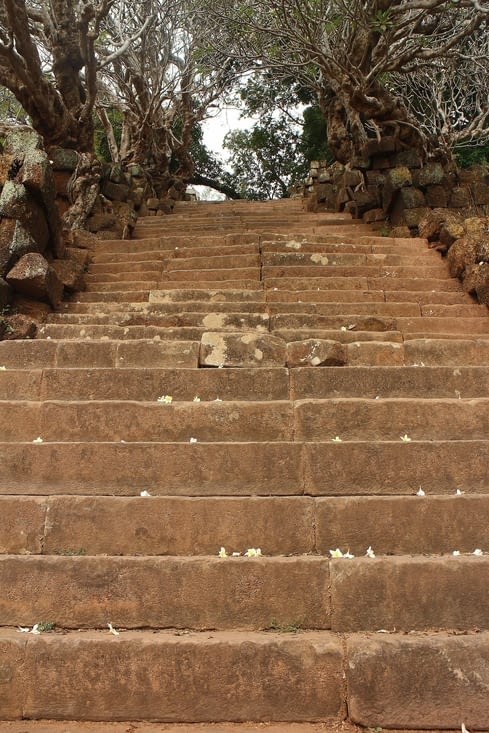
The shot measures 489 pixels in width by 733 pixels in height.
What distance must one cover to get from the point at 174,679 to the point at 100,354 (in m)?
2.93

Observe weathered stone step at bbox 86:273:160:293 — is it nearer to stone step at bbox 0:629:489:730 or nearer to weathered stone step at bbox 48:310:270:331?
weathered stone step at bbox 48:310:270:331

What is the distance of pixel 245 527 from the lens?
3.00 m

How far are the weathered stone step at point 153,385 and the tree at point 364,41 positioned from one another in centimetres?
648

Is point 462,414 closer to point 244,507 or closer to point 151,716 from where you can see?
point 244,507

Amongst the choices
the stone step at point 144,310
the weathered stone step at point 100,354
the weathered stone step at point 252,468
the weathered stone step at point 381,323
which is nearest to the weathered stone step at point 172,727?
the weathered stone step at point 252,468

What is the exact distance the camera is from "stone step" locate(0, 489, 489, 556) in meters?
2.96

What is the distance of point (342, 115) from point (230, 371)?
39.8ft

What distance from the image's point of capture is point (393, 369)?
14.1ft

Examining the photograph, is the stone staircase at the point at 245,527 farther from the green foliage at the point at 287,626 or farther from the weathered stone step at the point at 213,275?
the weathered stone step at the point at 213,275

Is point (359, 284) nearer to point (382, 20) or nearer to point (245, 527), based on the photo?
point (382, 20)

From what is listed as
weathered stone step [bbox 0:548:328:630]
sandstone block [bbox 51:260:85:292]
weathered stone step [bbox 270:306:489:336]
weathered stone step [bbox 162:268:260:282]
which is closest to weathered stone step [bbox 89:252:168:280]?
weathered stone step [bbox 162:268:260:282]

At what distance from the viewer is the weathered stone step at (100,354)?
4.75m

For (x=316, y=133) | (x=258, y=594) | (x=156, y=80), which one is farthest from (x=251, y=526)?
(x=316, y=133)

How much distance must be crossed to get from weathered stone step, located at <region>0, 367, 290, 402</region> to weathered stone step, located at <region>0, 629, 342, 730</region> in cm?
203
